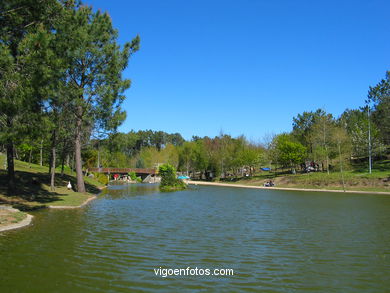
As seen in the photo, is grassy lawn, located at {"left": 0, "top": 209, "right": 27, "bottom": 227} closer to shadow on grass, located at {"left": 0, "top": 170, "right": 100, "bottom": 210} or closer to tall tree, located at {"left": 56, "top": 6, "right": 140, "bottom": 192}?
shadow on grass, located at {"left": 0, "top": 170, "right": 100, "bottom": 210}

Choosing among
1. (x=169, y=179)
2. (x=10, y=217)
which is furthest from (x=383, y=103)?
(x=10, y=217)

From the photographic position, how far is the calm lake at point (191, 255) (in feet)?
29.2

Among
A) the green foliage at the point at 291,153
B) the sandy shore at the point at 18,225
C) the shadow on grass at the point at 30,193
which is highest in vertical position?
the green foliage at the point at 291,153

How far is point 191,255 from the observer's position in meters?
11.8

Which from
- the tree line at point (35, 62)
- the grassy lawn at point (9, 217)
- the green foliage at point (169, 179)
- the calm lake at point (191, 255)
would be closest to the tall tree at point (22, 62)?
the tree line at point (35, 62)

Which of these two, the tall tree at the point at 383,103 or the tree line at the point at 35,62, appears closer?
the tree line at the point at 35,62

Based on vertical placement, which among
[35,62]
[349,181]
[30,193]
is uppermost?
[35,62]

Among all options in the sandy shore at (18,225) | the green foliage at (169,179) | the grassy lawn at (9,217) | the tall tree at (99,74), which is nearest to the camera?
the sandy shore at (18,225)

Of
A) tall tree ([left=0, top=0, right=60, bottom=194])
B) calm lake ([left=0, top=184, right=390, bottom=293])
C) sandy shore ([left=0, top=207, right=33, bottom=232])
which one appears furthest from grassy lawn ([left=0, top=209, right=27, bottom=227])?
tall tree ([left=0, top=0, right=60, bottom=194])

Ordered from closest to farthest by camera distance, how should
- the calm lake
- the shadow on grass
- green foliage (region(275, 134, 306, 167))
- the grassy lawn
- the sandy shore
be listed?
the calm lake
the sandy shore
the grassy lawn
the shadow on grass
green foliage (region(275, 134, 306, 167))

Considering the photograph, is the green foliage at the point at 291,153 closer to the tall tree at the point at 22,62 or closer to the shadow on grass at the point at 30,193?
the shadow on grass at the point at 30,193

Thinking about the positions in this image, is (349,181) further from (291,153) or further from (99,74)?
(99,74)

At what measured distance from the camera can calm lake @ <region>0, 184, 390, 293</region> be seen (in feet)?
29.2

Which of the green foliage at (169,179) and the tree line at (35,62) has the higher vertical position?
the tree line at (35,62)
